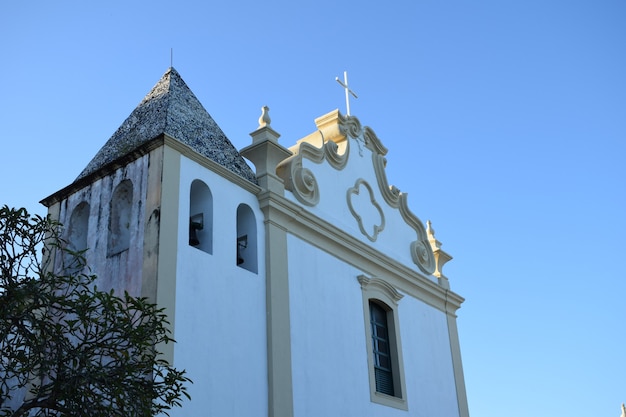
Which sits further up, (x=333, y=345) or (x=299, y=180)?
(x=299, y=180)

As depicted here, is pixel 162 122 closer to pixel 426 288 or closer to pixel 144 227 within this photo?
pixel 144 227

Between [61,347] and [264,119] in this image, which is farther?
[264,119]

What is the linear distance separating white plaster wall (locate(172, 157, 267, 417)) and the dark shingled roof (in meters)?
0.67

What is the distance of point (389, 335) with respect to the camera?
15.6 metres

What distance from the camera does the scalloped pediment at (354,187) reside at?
574 inches

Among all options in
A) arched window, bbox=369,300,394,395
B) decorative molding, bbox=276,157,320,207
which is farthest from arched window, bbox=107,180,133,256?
arched window, bbox=369,300,394,395

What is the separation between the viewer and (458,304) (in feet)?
60.5

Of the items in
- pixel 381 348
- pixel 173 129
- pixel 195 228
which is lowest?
pixel 381 348

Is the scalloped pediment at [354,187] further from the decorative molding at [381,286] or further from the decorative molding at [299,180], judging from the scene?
the decorative molding at [381,286]

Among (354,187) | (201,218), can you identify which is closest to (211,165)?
(201,218)

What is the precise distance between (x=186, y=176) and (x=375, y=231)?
18.4ft

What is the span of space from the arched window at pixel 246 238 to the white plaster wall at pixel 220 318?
18cm

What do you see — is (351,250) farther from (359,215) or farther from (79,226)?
(79,226)

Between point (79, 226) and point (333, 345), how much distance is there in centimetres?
478
